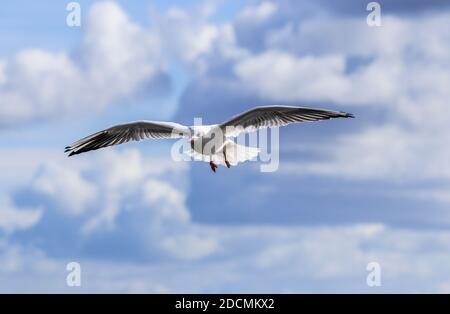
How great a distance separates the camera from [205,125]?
25.4 m

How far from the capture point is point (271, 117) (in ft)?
81.7

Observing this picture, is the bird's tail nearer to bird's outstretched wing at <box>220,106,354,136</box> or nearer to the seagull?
the seagull

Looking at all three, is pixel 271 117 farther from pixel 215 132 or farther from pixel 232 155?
pixel 232 155

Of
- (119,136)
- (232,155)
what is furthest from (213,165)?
(119,136)

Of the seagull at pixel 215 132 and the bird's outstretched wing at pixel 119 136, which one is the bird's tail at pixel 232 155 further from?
the bird's outstretched wing at pixel 119 136

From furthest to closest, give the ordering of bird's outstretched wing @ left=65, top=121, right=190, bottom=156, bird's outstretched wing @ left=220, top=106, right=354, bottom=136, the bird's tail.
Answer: bird's outstretched wing @ left=65, top=121, right=190, bottom=156 < the bird's tail < bird's outstretched wing @ left=220, top=106, right=354, bottom=136

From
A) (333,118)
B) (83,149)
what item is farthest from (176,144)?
(333,118)

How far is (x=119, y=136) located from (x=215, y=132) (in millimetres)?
3543

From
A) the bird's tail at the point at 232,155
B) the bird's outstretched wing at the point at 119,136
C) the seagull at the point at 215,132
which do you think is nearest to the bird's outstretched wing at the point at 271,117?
the seagull at the point at 215,132

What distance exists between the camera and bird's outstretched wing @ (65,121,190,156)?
2634 cm

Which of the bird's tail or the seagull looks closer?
the seagull

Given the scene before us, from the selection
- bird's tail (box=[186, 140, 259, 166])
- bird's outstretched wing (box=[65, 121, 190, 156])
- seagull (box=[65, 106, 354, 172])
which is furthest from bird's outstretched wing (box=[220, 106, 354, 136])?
bird's outstretched wing (box=[65, 121, 190, 156])

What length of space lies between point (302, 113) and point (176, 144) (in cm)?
412

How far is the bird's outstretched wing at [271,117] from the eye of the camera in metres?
24.5
